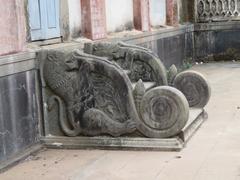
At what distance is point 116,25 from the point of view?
1005 centimetres

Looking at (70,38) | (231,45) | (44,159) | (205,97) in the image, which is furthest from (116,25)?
(231,45)

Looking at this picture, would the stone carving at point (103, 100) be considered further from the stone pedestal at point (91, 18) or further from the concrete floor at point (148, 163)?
the stone pedestal at point (91, 18)

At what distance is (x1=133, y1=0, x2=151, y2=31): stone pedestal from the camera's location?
35.6ft

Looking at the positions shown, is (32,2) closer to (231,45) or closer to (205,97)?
(205,97)

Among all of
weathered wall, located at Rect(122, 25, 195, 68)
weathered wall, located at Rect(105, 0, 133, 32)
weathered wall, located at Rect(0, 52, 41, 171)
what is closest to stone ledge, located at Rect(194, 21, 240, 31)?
weathered wall, located at Rect(122, 25, 195, 68)

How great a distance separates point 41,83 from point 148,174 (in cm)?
192

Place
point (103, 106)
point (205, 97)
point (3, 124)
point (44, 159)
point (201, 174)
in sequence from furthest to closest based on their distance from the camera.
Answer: point (205, 97), point (103, 106), point (44, 159), point (3, 124), point (201, 174)

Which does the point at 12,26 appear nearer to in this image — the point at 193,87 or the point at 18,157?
the point at 18,157

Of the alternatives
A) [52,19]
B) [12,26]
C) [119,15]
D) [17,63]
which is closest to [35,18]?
[52,19]

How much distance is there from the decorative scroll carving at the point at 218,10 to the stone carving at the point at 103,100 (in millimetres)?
9535

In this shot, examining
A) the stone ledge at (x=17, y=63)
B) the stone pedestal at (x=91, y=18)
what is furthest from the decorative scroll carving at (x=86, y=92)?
the stone pedestal at (x=91, y=18)

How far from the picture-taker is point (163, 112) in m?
6.15

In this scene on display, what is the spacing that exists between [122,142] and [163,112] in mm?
584

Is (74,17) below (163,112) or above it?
above
